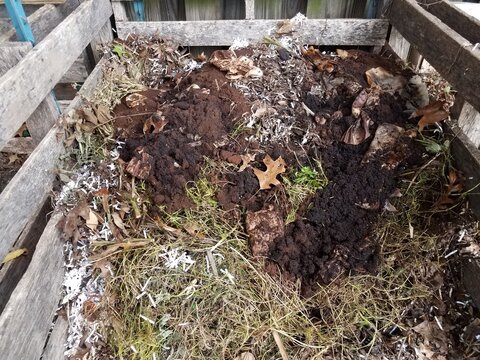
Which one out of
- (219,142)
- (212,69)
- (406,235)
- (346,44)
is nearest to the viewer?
(406,235)

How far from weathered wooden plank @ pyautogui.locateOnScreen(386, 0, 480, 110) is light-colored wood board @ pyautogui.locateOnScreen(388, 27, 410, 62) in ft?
0.47

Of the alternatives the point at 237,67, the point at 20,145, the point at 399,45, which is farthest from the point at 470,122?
the point at 20,145

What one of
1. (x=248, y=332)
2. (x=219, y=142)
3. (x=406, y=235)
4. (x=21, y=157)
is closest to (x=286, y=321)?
(x=248, y=332)

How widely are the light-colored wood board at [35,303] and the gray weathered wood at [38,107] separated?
0.54 meters

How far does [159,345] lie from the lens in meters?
2.07

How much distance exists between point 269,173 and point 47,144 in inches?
49.7

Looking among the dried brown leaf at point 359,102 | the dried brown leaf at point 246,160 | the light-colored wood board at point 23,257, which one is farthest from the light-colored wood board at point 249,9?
the light-colored wood board at point 23,257

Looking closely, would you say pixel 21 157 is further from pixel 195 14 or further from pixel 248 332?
pixel 248 332

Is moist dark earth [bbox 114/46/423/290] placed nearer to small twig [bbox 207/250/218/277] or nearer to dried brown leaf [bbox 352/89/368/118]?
dried brown leaf [bbox 352/89/368/118]

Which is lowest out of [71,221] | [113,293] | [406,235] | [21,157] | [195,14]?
[21,157]

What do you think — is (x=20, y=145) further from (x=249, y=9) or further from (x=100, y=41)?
(x=249, y=9)

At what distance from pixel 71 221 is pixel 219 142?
96 cm

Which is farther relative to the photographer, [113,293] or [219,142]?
[219,142]

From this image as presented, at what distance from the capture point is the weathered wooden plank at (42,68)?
6.01ft
